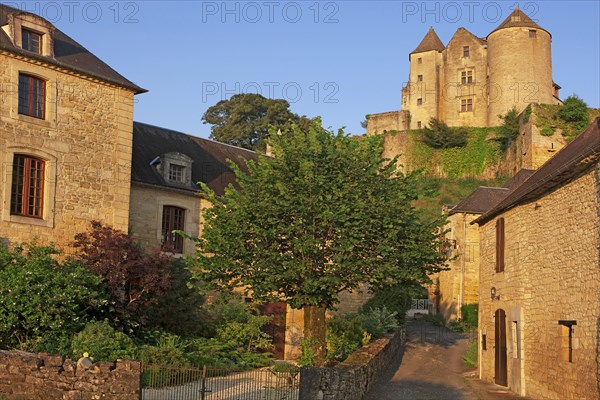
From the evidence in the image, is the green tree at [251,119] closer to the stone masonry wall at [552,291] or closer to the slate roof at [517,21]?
the slate roof at [517,21]

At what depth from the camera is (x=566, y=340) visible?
14.5 metres

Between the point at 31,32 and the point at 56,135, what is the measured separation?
2876mm

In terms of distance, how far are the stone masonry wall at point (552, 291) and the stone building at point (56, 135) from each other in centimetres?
1106

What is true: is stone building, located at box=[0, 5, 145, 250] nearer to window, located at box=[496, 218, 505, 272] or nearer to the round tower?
window, located at box=[496, 218, 505, 272]

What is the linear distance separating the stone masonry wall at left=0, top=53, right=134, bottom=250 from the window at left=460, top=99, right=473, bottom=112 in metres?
46.2

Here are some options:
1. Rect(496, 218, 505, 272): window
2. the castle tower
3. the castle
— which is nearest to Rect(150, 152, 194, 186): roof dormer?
Rect(496, 218, 505, 272): window

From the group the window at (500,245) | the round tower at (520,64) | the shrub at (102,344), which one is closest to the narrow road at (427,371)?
the window at (500,245)

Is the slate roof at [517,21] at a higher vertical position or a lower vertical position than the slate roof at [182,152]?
higher

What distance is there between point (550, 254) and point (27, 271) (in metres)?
11.6

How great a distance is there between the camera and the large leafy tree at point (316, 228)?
1686 centimetres

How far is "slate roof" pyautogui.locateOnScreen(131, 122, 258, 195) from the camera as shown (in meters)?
23.8

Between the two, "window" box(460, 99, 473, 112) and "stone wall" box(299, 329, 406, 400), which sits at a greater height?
"window" box(460, 99, 473, 112)

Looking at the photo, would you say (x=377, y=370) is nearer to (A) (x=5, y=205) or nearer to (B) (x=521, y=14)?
(A) (x=5, y=205)

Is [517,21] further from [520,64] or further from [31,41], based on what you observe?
[31,41]
